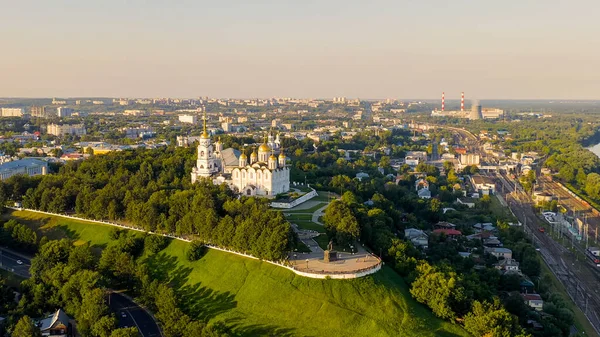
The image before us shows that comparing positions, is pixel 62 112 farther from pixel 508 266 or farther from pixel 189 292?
pixel 508 266

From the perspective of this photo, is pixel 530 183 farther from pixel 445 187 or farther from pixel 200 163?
pixel 200 163

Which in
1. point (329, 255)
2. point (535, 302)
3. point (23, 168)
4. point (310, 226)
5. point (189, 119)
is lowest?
point (535, 302)

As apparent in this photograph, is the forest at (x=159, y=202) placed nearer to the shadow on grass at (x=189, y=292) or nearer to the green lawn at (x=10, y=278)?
the shadow on grass at (x=189, y=292)

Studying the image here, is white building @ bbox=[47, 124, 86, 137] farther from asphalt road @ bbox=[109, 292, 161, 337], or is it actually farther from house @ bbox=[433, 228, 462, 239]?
house @ bbox=[433, 228, 462, 239]

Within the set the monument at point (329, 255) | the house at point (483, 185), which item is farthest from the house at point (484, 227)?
the monument at point (329, 255)

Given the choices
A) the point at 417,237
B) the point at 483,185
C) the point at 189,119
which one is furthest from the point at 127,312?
the point at 189,119
